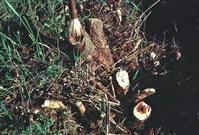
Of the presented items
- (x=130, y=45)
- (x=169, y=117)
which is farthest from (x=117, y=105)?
(x=130, y=45)

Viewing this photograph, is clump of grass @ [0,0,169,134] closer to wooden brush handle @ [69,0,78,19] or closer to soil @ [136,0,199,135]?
soil @ [136,0,199,135]

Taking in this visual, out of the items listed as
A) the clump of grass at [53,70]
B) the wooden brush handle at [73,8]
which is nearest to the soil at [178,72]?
the clump of grass at [53,70]

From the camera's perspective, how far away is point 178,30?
2.36 metres

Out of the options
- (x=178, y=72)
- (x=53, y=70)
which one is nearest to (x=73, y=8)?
(x=53, y=70)

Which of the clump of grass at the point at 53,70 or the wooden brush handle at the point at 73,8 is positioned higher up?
the wooden brush handle at the point at 73,8

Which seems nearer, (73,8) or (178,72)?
(73,8)

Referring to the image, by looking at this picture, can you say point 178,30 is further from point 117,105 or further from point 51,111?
point 51,111

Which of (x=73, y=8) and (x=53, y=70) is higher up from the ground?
(x=73, y=8)

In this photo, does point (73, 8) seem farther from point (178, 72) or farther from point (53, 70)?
point (178, 72)

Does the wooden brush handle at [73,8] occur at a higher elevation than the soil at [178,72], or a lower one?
higher

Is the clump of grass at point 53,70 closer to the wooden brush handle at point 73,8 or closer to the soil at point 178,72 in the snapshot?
the soil at point 178,72

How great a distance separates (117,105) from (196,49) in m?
0.57

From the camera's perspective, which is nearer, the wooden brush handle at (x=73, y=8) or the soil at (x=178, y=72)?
the wooden brush handle at (x=73, y=8)

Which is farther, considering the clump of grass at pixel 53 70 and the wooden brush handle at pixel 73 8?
the clump of grass at pixel 53 70
